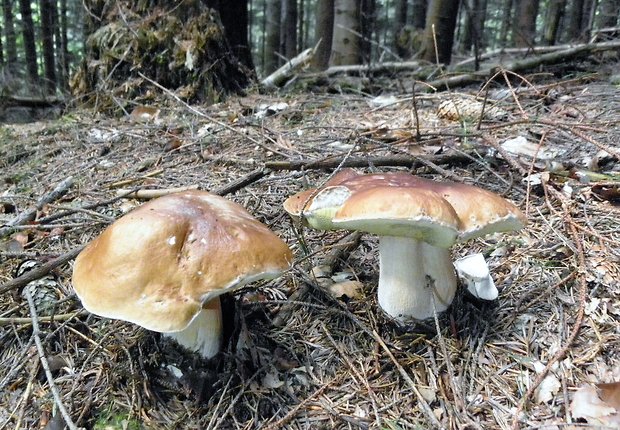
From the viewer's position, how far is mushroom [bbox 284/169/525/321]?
1.43 metres

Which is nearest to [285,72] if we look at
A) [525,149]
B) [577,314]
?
[525,149]

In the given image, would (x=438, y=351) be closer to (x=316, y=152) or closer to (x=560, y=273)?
(x=560, y=273)

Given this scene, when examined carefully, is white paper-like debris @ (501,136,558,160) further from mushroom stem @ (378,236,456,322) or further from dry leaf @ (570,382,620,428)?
dry leaf @ (570,382,620,428)

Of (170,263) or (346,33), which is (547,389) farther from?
(346,33)

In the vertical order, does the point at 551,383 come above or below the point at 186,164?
below

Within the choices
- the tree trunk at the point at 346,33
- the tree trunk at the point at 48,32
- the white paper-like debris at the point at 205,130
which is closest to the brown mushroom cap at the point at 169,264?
the white paper-like debris at the point at 205,130

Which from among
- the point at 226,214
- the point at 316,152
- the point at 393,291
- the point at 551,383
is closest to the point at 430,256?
the point at 393,291

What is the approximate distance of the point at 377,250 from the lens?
2.36 metres

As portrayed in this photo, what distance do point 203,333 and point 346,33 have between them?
6555 millimetres

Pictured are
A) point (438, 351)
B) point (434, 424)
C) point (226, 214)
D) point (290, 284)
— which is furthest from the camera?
point (290, 284)

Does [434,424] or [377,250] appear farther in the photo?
[377,250]

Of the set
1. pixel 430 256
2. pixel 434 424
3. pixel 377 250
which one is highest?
pixel 430 256

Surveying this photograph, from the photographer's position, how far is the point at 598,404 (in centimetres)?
148

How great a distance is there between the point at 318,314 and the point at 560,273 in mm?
1107
